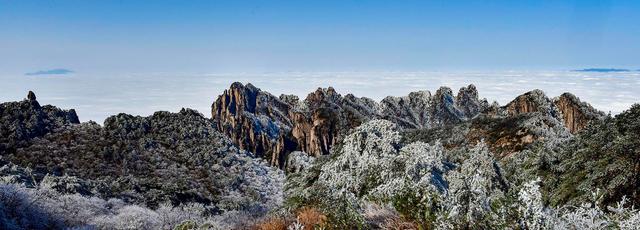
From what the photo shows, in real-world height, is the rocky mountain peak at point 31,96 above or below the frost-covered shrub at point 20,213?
above

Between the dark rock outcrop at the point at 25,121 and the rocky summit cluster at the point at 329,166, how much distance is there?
0.28 m

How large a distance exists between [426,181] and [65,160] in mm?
84886

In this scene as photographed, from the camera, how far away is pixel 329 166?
52.2 feet

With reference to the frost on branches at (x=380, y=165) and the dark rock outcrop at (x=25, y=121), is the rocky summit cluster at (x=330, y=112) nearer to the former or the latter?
the dark rock outcrop at (x=25, y=121)

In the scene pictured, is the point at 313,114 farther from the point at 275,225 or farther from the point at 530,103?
the point at 275,225

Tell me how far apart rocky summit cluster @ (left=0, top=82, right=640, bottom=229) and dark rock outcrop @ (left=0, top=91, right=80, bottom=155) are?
28 cm

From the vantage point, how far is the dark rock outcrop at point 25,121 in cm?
8556

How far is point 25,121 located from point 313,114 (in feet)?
222

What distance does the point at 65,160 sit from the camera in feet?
270

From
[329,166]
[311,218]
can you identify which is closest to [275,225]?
[311,218]

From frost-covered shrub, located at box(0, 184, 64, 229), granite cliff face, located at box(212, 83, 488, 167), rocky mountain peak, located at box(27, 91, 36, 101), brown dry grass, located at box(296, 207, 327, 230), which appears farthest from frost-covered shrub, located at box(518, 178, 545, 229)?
granite cliff face, located at box(212, 83, 488, 167)

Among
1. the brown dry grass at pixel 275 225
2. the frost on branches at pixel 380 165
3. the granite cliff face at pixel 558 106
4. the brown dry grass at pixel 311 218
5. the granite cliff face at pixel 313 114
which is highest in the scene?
the frost on branches at pixel 380 165

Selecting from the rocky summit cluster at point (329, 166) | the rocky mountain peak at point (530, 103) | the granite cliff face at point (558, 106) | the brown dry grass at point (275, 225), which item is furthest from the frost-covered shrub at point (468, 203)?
the rocky mountain peak at point (530, 103)

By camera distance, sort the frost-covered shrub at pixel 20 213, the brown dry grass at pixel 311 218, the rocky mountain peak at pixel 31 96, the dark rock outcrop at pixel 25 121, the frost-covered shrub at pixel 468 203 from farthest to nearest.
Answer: the rocky mountain peak at pixel 31 96
the dark rock outcrop at pixel 25 121
the frost-covered shrub at pixel 20 213
the brown dry grass at pixel 311 218
the frost-covered shrub at pixel 468 203
